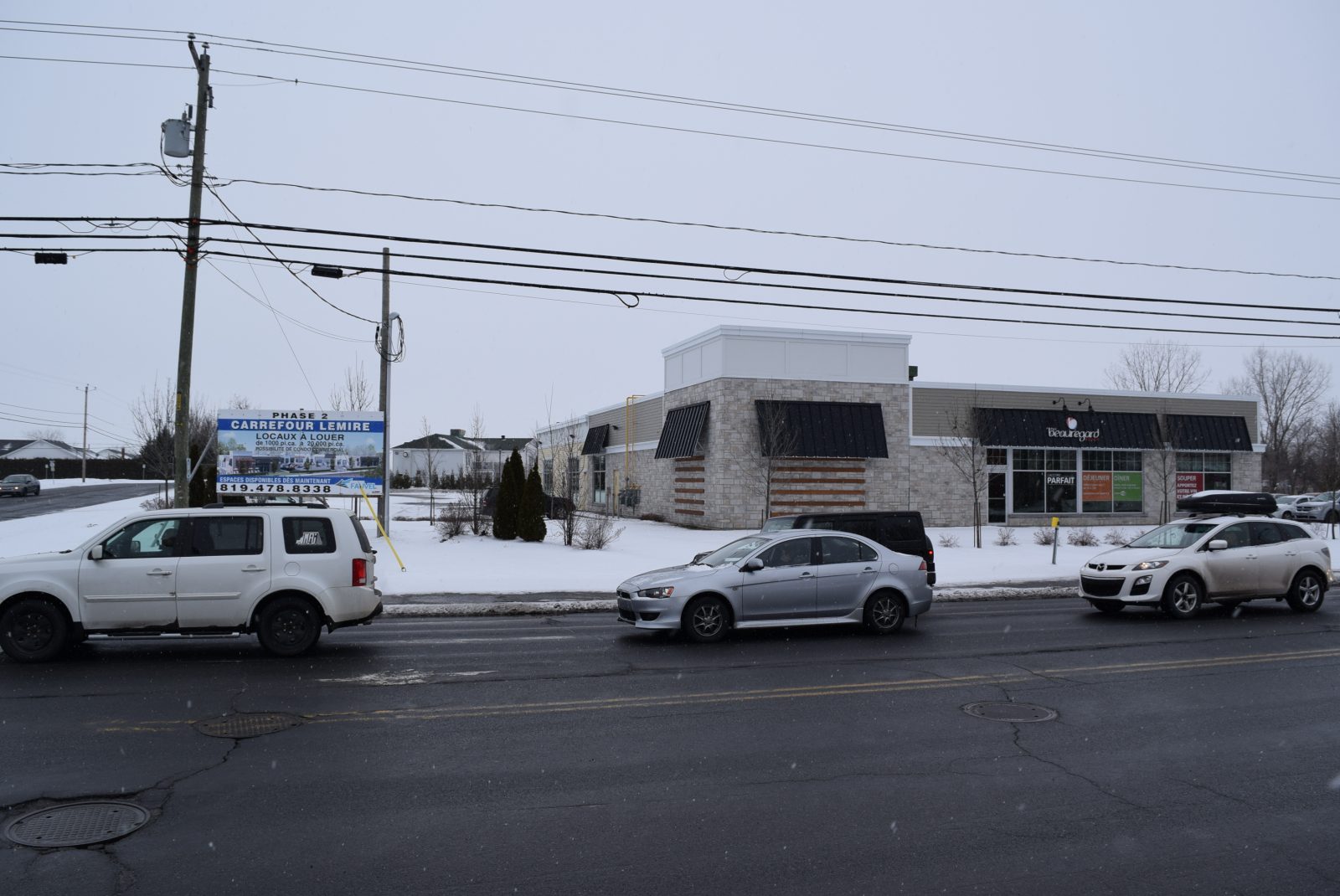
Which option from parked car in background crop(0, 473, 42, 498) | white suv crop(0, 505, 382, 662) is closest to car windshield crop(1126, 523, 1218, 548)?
white suv crop(0, 505, 382, 662)

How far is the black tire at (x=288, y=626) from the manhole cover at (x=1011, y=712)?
24.5ft

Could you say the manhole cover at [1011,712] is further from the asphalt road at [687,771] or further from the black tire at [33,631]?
the black tire at [33,631]

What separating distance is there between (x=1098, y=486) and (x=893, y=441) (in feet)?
31.5

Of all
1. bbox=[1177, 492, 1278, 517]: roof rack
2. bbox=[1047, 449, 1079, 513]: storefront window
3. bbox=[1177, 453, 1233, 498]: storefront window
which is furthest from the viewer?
bbox=[1177, 453, 1233, 498]: storefront window

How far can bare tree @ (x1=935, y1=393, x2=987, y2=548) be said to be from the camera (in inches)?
1411

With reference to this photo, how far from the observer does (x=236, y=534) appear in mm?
11352

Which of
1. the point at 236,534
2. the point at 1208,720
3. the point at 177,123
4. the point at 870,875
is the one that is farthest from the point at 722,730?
the point at 177,123

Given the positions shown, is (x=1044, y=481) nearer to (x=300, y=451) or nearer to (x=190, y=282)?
(x=300, y=451)

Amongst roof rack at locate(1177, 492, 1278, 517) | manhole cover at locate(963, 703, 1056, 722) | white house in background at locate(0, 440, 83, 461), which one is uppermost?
white house in background at locate(0, 440, 83, 461)

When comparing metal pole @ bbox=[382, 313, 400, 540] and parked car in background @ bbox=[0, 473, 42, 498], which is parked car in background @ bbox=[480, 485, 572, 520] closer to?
metal pole @ bbox=[382, 313, 400, 540]

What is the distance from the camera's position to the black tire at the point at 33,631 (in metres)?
10.6

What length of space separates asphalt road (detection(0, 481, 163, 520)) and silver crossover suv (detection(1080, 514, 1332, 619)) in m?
38.6

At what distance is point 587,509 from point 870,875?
4480 cm

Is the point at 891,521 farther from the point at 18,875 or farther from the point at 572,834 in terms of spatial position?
the point at 18,875
